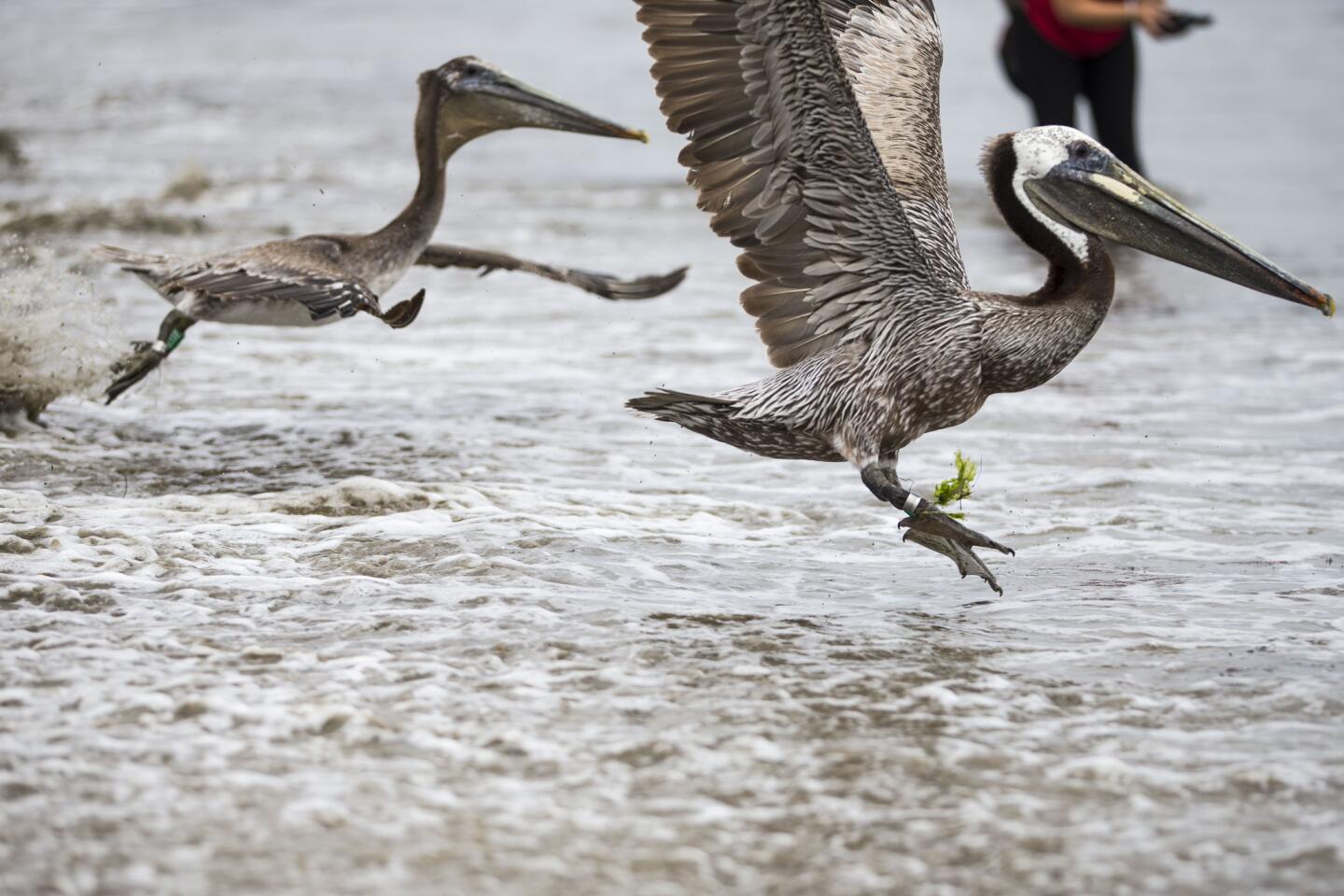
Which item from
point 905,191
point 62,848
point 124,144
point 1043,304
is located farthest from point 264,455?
point 124,144

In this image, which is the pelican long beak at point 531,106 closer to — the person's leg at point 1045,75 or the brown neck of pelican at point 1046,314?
the brown neck of pelican at point 1046,314

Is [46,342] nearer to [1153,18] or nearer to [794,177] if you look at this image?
[794,177]

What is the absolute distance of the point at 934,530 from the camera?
4488 millimetres

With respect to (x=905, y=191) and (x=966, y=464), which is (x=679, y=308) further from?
(x=966, y=464)

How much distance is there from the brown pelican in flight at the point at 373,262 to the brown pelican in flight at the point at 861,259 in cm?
113

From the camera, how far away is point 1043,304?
4.78 metres

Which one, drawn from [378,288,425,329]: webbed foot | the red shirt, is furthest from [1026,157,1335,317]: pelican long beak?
the red shirt

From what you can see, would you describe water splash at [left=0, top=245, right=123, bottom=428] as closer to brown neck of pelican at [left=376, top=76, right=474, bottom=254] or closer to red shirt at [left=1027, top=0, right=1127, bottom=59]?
brown neck of pelican at [left=376, top=76, right=474, bottom=254]

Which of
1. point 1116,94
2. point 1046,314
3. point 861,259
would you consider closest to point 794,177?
point 861,259

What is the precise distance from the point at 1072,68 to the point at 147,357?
6754mm

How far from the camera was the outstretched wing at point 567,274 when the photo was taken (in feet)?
22.6

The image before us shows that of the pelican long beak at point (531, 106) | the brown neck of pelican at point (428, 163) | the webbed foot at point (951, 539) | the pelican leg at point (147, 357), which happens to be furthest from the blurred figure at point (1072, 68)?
the webbed foot at point (951, 539)

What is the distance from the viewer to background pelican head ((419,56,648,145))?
667cm

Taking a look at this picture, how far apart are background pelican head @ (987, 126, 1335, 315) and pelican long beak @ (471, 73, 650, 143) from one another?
2160 millimetres
